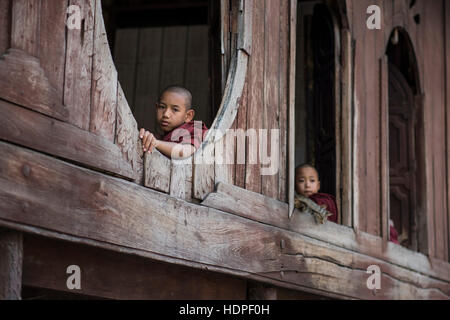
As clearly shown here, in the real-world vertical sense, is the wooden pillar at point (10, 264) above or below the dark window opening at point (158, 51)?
below

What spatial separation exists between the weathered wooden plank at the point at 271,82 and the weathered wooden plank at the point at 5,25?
88.5 inches

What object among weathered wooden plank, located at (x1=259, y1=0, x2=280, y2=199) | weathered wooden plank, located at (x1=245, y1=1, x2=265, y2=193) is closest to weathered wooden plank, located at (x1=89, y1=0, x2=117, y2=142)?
weathered wooden plank, located at (x1=245, y1=1, x2=265, y2=193)

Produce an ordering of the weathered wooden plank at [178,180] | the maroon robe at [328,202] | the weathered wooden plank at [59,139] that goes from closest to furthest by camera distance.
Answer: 1. the weathered wooden plank at [59,139]
2. the weathered wooden plank at [178,180]
3. the maroon robe at [328,202]

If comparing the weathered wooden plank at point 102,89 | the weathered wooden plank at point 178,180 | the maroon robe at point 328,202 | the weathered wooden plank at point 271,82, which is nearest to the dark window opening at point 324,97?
the maroon robe at point 328,202

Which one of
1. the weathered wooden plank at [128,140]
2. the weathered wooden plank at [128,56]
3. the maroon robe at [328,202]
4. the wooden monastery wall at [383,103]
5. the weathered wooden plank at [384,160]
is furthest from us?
the weathered wooden plank at [128,56]

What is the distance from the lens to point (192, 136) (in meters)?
5.09

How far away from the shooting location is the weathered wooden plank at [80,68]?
3986 millimetres

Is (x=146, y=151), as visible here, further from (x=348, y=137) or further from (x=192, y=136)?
(x=348, y=137)

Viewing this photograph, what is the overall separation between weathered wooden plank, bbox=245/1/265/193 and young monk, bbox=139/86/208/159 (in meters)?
0.36

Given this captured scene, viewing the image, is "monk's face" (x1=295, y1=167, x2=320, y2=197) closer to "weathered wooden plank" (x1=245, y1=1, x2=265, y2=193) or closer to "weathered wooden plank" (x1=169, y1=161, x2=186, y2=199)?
"weathered wooden plank" (x1=245, y1=1, x2=265, y2=193)

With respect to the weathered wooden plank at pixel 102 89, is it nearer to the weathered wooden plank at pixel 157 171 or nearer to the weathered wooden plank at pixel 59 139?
the weathered wooden plank at pixel 59 139

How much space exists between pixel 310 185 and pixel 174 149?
8.45 feet

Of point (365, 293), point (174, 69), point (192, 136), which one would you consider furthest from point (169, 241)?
point (174, 69)

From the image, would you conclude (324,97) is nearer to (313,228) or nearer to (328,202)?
(328,202)
